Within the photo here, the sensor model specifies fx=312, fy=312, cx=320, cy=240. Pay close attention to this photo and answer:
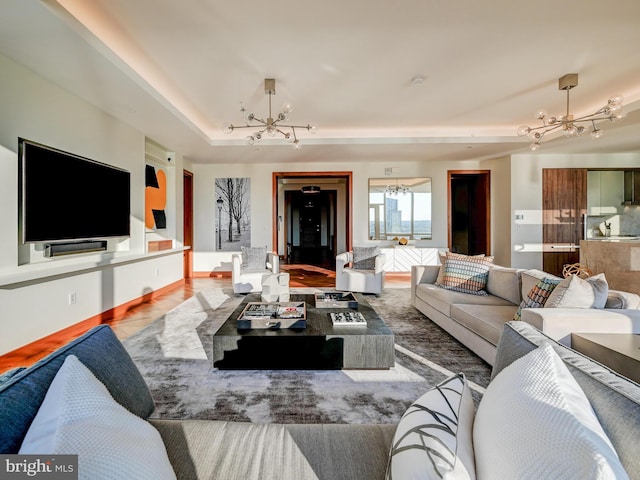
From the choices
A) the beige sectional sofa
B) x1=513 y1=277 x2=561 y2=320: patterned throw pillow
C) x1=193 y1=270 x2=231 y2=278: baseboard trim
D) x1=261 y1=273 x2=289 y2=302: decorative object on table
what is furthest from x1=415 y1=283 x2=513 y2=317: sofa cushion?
x1=193 y1=270 x2=231 y2=278: baseboard trim

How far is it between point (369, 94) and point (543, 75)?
1912 millimetres

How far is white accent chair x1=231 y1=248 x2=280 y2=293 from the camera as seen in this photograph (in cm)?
498

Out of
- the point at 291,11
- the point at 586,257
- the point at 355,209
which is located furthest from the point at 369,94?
the point at 586,257

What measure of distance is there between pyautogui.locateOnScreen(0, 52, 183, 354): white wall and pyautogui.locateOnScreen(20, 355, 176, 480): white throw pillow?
2.49 meters

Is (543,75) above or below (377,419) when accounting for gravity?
above

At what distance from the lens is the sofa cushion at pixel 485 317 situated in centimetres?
238

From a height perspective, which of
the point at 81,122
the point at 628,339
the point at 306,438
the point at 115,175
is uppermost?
the point at 81,122

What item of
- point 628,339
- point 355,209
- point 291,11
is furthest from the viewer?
point 355,209

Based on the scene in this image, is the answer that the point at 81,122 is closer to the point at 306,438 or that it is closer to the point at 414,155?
the point at 306,438

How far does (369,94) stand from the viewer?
393 cm

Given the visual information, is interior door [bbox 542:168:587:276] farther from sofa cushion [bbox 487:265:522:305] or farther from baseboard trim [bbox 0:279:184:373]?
baseboard trim [bbox 0:279:184:373]

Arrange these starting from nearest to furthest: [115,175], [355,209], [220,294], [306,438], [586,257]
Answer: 1. [306,438]
2. [115,175]
3. [586,257]
4. [220,294]
5. [355,209]

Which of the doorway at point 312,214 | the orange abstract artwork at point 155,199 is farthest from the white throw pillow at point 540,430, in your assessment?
the doorway at point 312,214

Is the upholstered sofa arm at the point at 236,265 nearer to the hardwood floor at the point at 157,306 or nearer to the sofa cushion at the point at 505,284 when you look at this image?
the hardwood floor at the point at 157,306
